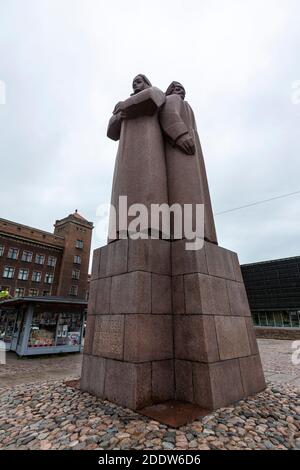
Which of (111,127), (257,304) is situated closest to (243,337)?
(111,127)

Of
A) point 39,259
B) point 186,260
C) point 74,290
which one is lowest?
point 186,260

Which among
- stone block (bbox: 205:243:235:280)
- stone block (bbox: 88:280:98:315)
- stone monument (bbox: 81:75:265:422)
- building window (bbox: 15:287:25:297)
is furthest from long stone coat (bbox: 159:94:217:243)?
building window (bbox: 15:287:25:297)

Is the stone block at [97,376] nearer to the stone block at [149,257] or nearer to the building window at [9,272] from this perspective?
the stone block at [149,257]

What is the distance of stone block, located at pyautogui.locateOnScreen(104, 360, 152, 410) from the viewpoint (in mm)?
3756

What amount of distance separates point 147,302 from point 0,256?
3879 centimetres

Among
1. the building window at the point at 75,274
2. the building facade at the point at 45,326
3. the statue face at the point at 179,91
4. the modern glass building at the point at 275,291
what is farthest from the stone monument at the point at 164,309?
the building window at the point at 75,274

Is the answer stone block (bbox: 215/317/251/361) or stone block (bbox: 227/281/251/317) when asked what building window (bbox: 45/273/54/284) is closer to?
stone block (bbox: 227/281/251/317)

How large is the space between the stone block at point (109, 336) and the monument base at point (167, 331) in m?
0.02

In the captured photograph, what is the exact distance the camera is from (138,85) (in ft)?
24.0

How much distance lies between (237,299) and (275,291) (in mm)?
32961

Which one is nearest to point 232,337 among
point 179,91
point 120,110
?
point 120,110

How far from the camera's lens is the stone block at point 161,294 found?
15.1 feet

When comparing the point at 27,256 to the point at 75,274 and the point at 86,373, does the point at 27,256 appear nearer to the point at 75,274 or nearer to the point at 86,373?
the point at 75,274
